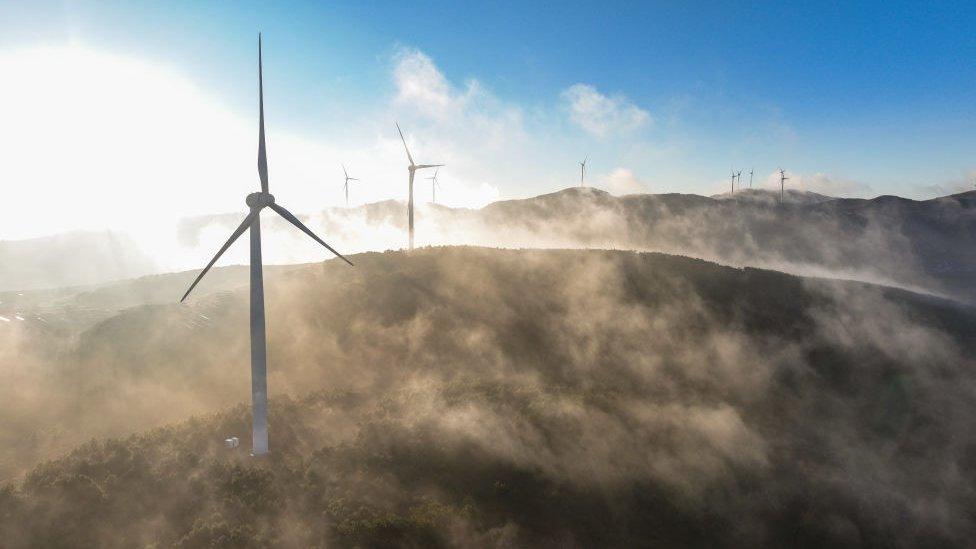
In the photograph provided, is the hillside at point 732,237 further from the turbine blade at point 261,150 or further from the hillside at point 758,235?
the turbine blade at point 261,150

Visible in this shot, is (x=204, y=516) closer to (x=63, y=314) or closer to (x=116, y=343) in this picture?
(x=116, y=343)

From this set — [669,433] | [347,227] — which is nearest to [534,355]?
[669,433]

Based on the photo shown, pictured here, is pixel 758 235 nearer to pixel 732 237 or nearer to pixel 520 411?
pixel 732 237

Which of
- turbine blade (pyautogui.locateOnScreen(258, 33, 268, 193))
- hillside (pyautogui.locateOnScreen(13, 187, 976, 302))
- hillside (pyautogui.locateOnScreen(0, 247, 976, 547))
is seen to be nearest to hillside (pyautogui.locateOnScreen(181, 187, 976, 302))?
hillside (pyautogui.locateOnScreen(13, 187, 976, 302))

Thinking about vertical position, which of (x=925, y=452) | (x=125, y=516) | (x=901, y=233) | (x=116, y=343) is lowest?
(x=925, y=452)

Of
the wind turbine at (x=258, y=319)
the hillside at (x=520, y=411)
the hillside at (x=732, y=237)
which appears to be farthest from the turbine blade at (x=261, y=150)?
the hillside at (x=732, y=237)

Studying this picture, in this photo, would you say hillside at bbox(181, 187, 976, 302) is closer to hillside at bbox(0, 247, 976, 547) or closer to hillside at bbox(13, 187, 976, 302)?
hillside at bbox(13, 187, 976, 302)

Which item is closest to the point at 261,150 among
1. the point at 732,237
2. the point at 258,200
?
the point at 258,200
